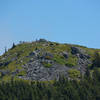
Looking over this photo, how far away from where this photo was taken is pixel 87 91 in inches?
6905

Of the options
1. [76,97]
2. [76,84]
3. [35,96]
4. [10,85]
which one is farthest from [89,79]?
[10,85]

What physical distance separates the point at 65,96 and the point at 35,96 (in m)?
21.1

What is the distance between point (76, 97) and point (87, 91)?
1028 cm

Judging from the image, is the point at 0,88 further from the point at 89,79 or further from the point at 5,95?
the point at 89,79

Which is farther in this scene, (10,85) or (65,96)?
(10,85)

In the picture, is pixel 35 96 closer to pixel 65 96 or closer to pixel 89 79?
pixel 65 96

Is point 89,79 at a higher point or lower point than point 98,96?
higher

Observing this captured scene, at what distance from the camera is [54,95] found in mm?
173625

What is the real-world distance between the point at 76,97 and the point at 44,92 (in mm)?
23807

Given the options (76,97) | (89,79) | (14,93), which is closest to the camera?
(76,97)

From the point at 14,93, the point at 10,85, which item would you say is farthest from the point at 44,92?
the point at 10,85

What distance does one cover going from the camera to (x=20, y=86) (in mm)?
193625

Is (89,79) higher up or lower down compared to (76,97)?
higher up

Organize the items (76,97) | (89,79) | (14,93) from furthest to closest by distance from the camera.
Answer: (89,79)
(14,93)
(76,97)
